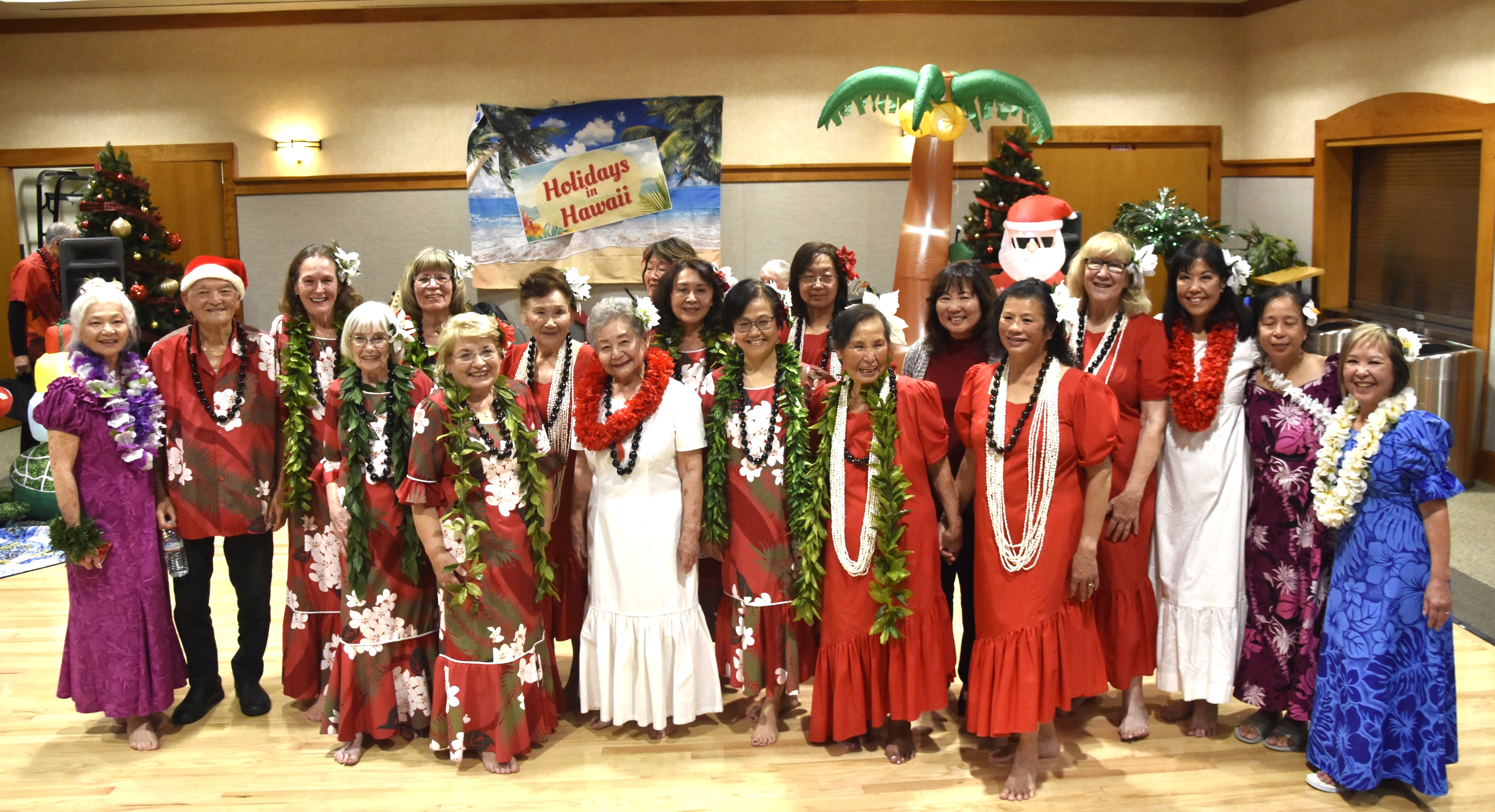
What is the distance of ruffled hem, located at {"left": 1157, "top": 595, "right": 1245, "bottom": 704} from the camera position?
11.9ft

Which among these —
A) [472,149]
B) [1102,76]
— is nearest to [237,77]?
[472,149]

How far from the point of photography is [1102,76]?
8961 millimetres

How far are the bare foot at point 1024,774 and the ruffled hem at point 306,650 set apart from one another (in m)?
2.28

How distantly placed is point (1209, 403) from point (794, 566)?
1.38 meters

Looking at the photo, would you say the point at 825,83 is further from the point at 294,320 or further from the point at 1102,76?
the point at 294,320

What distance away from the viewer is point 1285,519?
3506mm

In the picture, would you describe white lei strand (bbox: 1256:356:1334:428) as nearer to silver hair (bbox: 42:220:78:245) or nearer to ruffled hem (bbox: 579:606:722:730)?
ruffled hem (bbox: 579:606:722:730)

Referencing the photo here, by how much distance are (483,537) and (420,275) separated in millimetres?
1055

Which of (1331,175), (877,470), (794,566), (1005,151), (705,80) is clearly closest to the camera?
(877,470)

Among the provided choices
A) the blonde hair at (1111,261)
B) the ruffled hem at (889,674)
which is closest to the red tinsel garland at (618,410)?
the ruffled hem at (889,674)

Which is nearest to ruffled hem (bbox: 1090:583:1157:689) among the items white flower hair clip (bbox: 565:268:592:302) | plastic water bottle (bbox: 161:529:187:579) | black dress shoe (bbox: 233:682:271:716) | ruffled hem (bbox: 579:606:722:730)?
ruffled hem (bbox: 579:606:722:730)

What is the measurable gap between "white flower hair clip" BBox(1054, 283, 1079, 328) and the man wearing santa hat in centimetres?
258

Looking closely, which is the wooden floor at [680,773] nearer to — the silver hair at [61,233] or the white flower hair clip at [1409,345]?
the white flower hair clip at [1409,345]

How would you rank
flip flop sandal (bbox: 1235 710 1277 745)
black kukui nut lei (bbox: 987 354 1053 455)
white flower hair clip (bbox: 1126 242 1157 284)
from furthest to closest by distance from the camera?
flip flop sandal (bbox: 1235 710 1277 745) → white flower hair clip (bbox: 1126 242 1157 284) → black kukui nut lei (bbox: 987 354 1053 455)
